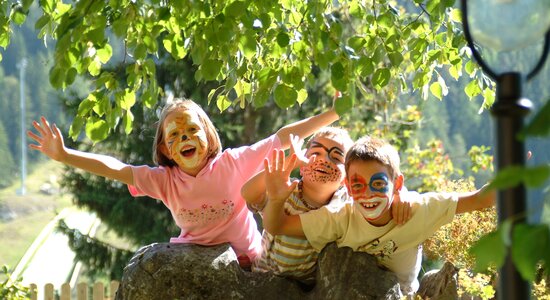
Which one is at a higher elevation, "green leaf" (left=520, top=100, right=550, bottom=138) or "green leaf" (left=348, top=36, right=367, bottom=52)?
"green leaf" (left=348, top=36, right=367, bottom=52)

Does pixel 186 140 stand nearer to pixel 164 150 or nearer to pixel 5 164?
pixel 164 150

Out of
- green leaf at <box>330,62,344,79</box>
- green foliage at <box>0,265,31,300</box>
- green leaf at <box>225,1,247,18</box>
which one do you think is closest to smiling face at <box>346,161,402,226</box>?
green leaf at <box>330,62,344,79</box>

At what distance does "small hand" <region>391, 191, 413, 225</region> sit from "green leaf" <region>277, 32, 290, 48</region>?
735 millimetres

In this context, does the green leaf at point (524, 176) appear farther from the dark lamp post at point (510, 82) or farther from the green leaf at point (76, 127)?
the green leaf at point (76, 127)

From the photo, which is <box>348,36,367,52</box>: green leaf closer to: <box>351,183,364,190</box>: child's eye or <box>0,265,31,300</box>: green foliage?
<box>351,183,364,190</box>: child's eye

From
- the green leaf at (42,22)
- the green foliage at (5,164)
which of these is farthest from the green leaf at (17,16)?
the green foliage at (5,164)

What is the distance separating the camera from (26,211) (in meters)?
53.5

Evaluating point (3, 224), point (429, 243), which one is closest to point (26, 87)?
point (3, 224)

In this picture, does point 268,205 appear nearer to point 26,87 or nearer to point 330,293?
point 330,293

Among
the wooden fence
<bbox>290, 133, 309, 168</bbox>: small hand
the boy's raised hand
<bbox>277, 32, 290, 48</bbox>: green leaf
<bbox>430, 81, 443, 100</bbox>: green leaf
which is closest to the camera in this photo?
the boy's raised hand

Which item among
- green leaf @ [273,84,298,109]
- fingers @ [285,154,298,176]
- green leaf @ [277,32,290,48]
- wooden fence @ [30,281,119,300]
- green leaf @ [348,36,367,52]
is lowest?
wooden fence @ [30,281,119,300]

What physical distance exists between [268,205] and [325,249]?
278mm

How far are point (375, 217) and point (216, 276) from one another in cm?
65

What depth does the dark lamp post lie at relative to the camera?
7.12ft
